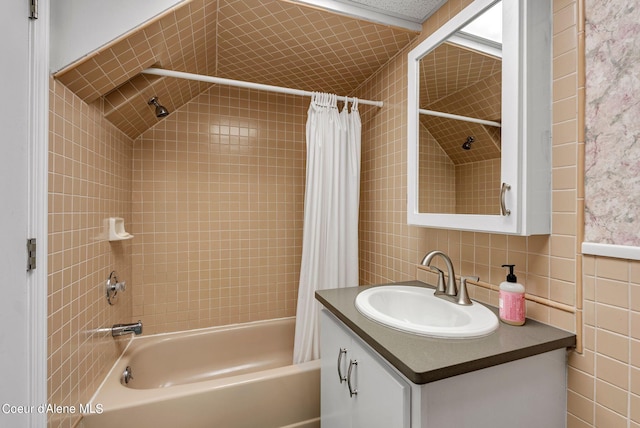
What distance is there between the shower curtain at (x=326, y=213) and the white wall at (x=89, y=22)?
91cm

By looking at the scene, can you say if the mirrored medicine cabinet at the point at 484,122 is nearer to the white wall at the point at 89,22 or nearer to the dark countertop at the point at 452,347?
the dark countertop at the point at 452,347

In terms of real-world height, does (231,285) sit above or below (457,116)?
below

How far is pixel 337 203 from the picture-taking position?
5.61 ft

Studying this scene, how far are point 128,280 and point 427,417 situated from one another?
1906mm

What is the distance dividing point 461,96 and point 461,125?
11cm

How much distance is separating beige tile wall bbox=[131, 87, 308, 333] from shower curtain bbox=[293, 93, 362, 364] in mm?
564

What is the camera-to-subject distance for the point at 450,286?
1.15 m

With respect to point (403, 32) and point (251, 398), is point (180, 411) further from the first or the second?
point (403, 32)

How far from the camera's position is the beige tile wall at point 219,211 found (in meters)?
1.91

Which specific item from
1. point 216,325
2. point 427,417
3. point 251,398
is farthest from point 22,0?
point 216,325

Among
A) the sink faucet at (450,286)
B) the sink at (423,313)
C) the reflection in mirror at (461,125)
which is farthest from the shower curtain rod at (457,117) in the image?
the sink at (423,313)

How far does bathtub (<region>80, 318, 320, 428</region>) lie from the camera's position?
1.20 m

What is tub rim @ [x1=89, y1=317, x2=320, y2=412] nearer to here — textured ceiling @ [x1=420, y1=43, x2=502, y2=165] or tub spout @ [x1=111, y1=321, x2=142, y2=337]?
tub spout @ [x1=111, y1=321, x2=142, y2=337]

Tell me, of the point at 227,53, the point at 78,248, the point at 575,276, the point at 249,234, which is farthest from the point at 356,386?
the point at 227,53
